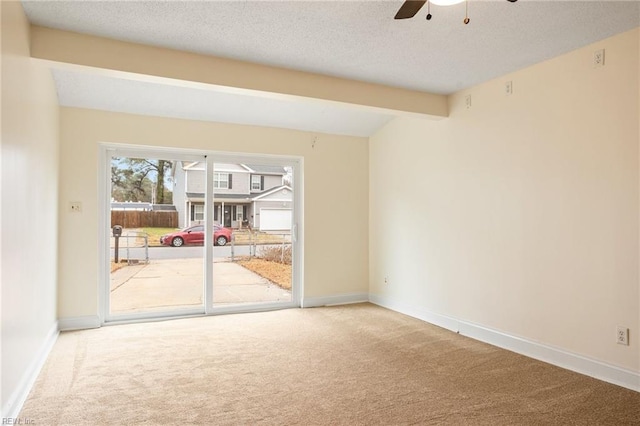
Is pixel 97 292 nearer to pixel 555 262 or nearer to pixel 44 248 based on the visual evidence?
pixel 44 248

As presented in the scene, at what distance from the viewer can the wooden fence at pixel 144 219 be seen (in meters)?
4.63

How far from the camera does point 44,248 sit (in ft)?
11.3

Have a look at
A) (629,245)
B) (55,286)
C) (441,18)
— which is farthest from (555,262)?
(55,286)

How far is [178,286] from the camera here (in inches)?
193

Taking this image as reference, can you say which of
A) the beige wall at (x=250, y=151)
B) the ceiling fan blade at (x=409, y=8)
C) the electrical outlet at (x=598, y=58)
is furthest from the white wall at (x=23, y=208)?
the electrical outlet at (x=598, y=58)

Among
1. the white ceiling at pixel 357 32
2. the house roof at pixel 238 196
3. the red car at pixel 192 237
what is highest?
the white ceiling at pixel 357 32

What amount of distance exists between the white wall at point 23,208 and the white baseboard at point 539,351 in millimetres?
3759

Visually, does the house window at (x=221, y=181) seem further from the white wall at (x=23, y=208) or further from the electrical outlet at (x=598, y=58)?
the electrical outlet at (x=598, y=58)

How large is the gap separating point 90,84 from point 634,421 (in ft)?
16.6

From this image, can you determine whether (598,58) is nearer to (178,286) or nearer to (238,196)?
(238,196)

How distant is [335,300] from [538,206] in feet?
9.77

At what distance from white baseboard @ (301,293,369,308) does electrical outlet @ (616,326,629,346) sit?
3.23 meters

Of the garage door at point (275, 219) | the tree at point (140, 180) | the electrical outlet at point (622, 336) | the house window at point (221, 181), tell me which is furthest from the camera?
the garage door at point (275, 219)

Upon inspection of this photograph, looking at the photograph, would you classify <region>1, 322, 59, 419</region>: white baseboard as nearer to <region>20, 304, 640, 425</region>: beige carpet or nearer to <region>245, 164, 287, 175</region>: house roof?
<region>20, 304, 640, 425</region>: beige carpet
